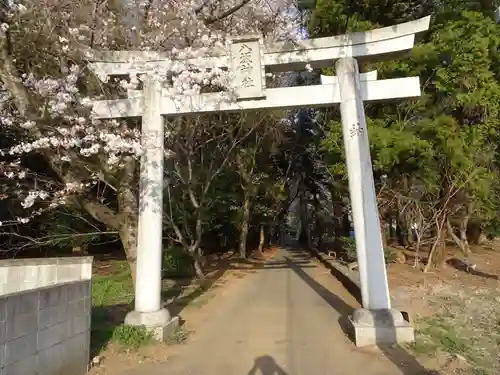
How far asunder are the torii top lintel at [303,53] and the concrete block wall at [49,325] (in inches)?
144

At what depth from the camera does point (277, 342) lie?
6660 mm

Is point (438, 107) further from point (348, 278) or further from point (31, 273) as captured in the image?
point (31, 273)

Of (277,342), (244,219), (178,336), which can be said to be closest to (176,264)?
(244,219)

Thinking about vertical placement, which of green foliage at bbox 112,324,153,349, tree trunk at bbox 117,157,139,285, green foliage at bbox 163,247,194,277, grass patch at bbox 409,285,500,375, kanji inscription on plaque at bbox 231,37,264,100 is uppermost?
kanji inscription on plaque at bbox 231,37,264,100

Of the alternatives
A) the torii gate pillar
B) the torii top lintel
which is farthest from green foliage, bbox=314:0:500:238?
the torii gate pillar

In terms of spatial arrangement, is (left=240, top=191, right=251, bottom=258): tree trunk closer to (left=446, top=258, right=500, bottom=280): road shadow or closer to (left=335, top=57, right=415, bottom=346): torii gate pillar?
(left=446, top=258, right=500, bottom=280): road shadow

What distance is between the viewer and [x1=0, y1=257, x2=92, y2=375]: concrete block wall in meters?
3.72

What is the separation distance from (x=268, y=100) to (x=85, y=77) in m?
3.83

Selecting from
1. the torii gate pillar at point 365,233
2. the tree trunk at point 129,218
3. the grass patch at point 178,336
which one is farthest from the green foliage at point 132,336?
the torii gate pillar at point 365,233

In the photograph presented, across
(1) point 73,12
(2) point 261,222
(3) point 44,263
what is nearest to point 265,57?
(1) point 73,12

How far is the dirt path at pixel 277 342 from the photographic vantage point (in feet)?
18.2

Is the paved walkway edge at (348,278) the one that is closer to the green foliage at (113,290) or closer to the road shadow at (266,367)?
the road shadow at (266,367)

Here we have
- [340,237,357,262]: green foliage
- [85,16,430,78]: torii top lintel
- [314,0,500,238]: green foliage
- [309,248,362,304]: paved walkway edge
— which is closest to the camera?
[85,16,430,78]: torii top lintel

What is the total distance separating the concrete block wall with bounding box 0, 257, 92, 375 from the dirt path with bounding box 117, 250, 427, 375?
1022mm
